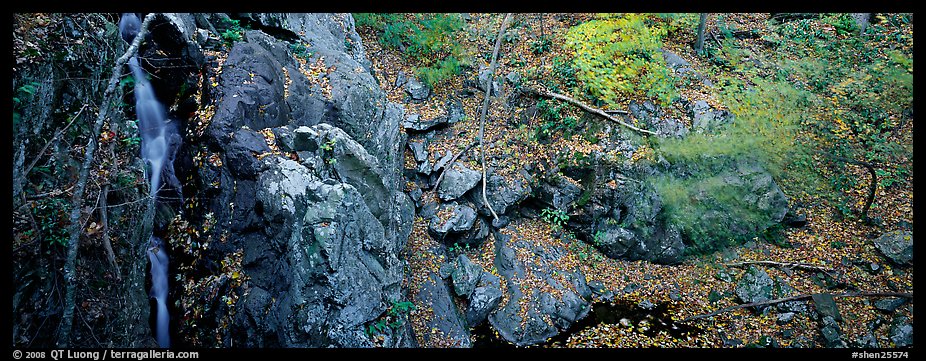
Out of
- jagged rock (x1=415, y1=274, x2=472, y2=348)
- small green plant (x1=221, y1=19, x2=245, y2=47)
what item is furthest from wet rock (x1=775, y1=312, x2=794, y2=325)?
small green plant (x1=221, y1=19, x2=245, y2=47)

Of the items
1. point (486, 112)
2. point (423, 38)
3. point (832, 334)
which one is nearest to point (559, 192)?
point (486, 112)

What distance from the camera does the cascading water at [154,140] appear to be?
7.27 metres

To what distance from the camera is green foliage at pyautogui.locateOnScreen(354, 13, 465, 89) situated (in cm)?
1276

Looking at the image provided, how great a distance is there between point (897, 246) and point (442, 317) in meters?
10.6

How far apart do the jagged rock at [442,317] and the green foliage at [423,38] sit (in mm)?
6551

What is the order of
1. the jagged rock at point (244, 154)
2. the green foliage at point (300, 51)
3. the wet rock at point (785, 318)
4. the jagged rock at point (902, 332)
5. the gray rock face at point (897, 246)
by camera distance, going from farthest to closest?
the green foliage at point (300, 51) → the gray rock face at point (897, 246) → the wet rock at point (785, 318) → the jagged rock at point (902, 332) → the jagged rock at point (244, 154)

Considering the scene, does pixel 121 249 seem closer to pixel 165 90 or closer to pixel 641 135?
pixel 165 90

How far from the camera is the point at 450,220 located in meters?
10.2

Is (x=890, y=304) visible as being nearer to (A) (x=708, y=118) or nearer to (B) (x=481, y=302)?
(A) (x=708, y=118)

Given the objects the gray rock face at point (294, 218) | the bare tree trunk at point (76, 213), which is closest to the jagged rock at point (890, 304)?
the gray rock face at point (294, 218)

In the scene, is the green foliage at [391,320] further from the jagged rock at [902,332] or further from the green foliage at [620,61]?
the jagged rock at [902,332]

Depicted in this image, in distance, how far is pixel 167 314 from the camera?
7102 mm
